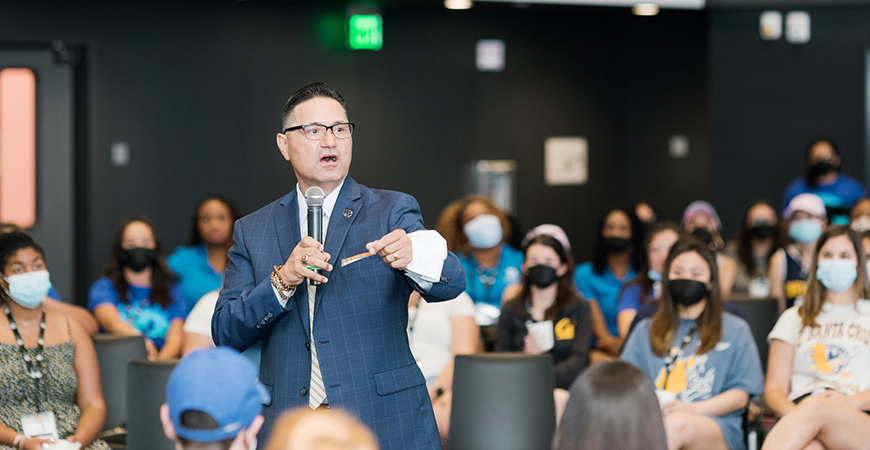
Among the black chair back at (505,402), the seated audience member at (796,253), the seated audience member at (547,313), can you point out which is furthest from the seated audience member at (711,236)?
the black chair back at (505,402)

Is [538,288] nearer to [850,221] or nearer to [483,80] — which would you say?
[850,221]

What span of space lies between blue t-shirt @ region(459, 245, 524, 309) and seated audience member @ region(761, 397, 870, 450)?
2.34 metres

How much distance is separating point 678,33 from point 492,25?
158 centimetres

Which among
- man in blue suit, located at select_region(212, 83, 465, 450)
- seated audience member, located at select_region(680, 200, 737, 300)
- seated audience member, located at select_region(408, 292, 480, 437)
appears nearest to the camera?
man in blue suit, located at select_region(212, 83, 465, 450)

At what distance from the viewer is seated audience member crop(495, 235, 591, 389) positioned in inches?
189

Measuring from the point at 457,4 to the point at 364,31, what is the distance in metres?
0.78

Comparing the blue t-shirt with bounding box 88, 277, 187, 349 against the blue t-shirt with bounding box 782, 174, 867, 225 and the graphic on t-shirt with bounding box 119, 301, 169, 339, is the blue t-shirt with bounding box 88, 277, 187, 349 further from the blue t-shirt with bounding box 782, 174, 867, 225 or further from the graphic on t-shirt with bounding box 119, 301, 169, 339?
the blue t-shirt with bounding box 782, 174, 867, 225

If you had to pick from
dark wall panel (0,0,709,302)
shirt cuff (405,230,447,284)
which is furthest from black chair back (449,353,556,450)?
dark wall panel (0,0,709,302)

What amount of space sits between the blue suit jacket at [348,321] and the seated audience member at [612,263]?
3747mm

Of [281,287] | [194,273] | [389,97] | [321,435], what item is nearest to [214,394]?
[321,435]

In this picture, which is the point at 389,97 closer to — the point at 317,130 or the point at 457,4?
the point at 457,4

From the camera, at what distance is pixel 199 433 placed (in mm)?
1662

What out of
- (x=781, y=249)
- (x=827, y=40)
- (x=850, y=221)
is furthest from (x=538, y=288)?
(x=827, y=40)

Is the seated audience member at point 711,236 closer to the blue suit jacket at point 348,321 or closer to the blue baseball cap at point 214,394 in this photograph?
the blue suit jacket at point 348,321
